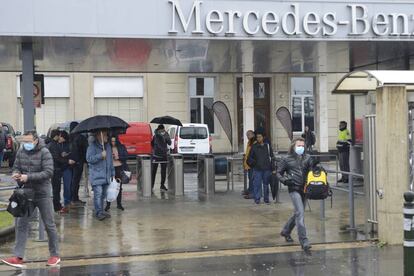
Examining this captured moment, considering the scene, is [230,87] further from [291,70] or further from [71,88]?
[291,70]

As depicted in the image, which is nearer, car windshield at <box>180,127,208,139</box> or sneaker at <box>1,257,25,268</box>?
sneaker at <box>1,257,25,268</box>

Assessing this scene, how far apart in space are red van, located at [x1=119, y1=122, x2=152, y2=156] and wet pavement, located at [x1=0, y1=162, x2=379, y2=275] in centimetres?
1159

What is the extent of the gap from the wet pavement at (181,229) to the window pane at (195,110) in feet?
58.8

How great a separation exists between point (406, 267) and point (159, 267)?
3230 millimetres

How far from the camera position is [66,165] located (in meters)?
12.6

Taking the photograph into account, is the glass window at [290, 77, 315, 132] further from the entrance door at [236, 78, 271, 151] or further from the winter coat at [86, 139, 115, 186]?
the winter coat at [86, 139, 115, 186]

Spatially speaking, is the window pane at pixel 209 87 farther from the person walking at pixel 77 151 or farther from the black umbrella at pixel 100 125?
the black umbrella at pixel 100 125

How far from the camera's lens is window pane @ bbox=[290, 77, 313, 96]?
1299 inches

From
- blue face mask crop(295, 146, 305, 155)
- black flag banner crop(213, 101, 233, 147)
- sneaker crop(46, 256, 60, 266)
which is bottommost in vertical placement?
sneaker crop(46, 256, 60, 266)

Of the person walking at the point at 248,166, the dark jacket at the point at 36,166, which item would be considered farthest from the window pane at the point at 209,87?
the dark jacket at the point at 36,166

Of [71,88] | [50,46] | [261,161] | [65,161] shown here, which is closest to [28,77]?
[50,46]

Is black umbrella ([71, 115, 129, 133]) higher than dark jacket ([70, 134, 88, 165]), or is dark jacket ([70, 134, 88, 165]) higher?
black umbrella ([71, 115, 129, 133])

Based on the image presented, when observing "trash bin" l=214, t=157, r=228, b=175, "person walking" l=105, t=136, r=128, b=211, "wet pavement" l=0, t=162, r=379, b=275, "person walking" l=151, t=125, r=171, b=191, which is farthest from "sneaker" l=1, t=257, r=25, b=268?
"trash bin" l=214, t=157, r=228, b=175

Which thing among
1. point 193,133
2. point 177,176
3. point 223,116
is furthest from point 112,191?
point 193,133
